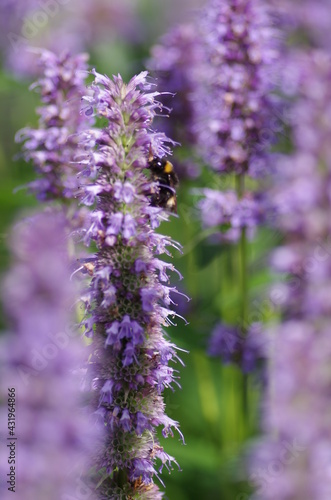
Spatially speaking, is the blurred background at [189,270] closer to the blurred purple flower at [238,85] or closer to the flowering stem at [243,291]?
the flowering stem at [243,291]

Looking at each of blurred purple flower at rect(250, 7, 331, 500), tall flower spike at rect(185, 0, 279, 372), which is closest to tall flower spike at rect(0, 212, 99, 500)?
blurred purple flower at rect(250, 7, 331, 500)

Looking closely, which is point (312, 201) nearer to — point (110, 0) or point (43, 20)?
point (43, 20)

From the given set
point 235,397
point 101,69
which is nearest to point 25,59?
point 101,69

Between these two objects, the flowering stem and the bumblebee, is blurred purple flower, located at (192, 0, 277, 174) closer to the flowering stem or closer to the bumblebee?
the flowering stem

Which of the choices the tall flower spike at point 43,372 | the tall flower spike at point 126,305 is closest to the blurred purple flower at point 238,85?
the tall flower spike at point 126,305

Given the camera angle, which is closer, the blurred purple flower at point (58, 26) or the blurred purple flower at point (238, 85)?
the blurred purple flower at point (238, 85)
